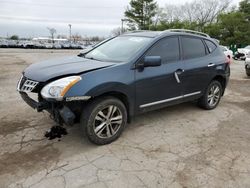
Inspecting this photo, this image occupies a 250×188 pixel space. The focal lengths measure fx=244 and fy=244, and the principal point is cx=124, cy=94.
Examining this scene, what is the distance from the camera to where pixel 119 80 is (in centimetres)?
352

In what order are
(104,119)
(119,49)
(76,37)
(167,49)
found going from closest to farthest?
(104,119)
(119,49)
(167,49)
(76,37)

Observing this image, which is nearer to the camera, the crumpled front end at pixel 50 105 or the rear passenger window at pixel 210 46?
the crumpled front end at pixel 50 105

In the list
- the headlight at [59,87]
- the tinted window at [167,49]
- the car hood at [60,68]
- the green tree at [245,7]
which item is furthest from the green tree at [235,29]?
the headlight at [59,87]

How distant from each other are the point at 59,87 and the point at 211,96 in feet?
11.5

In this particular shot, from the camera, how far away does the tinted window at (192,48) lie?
4590mm

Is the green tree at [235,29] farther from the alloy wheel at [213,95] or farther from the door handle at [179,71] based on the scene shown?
the door handle at [179,71]

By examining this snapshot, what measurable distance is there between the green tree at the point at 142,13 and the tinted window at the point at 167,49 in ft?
137

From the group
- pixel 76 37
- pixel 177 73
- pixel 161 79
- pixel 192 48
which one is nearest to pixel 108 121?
pixel 161 79

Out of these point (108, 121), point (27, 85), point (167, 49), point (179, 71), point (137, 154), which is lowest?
point (137, 154)

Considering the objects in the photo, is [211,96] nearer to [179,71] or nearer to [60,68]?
[179,71]

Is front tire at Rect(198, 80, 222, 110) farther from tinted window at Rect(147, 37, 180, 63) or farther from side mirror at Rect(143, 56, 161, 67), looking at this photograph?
side mirror at Rect(143, 56, 161, 67)

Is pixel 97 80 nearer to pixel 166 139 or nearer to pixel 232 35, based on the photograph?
pixel 166 139

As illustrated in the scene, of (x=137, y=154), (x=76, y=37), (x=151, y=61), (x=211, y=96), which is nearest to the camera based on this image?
(x=137, y=154)

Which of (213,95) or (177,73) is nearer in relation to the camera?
(177,73)
